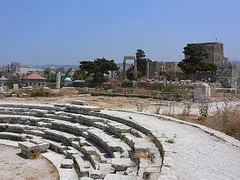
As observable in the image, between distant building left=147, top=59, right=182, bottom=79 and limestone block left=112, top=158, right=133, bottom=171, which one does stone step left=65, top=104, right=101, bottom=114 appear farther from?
distant building left=147, top=59, right=182, bottom=79

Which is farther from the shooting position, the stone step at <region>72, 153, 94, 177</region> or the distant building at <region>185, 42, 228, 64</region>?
the distant building at <region>185, 42, 228, 64</region>

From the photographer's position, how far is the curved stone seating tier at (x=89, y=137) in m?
5.98

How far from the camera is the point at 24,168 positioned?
786cm

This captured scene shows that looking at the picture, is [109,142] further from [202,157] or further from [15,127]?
[15,127]

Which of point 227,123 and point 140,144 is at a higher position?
point 227,123

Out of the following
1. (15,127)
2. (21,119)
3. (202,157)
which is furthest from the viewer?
(21,119)

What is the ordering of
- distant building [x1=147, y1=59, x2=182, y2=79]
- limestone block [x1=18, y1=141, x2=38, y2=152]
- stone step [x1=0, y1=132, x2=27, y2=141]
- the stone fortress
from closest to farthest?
limestone block [x1=18, y1=141, x2=38, y2=152], stone step [x1=0, y1=132, x2=27, y2=141], the stone fortress, distant building [x1=147, y1=59, x2=182, y2=79]

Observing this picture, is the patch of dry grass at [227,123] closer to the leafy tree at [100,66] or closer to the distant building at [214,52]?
the leafy tree at [100,66]

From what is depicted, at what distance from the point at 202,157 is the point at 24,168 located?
4666mm

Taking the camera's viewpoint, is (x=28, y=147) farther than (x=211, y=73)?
No

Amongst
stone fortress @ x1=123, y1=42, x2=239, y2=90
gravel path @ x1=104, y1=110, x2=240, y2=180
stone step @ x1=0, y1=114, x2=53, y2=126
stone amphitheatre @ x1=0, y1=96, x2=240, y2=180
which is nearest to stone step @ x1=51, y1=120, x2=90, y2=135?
stone amphitheatre @ x1=0, y1=96, x2=240, y2=180

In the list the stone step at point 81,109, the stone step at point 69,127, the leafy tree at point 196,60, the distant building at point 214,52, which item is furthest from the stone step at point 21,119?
the distant building at point 214,52

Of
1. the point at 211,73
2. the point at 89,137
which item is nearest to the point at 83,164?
the point at 89,137

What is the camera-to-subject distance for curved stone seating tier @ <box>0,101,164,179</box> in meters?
5.98
